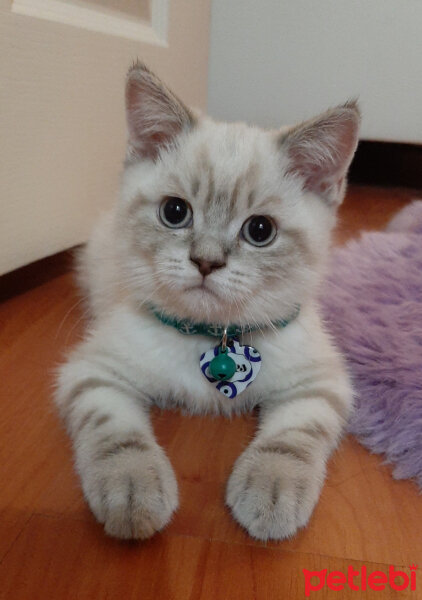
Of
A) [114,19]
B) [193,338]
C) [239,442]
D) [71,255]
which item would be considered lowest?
[71,255]

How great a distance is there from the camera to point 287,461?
88 centimetres

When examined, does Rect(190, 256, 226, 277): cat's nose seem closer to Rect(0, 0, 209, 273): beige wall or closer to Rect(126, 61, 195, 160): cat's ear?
Rect(126, 61, 195, 160): cat's ear

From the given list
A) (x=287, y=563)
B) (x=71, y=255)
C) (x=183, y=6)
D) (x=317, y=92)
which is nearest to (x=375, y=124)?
(x=317, y=92)

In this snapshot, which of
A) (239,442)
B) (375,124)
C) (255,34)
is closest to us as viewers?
(239,442)

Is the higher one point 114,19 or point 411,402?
point 114,19

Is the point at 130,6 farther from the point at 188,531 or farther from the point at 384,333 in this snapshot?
the point at 188,531

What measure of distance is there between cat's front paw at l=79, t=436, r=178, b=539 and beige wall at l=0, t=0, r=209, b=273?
82 cm

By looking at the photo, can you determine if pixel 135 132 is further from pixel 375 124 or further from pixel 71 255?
pixel 375 124

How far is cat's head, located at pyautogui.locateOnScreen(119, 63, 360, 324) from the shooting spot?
0.93 m

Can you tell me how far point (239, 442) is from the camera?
1.04 m

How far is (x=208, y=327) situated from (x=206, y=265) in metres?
0.19

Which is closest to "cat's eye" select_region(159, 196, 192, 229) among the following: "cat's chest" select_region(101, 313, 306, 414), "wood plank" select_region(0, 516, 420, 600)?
"cat's chest" select_region(101, 313, 306, 414)

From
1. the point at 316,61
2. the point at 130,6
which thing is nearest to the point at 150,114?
the point at 130,6

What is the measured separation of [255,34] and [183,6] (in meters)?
0.64
